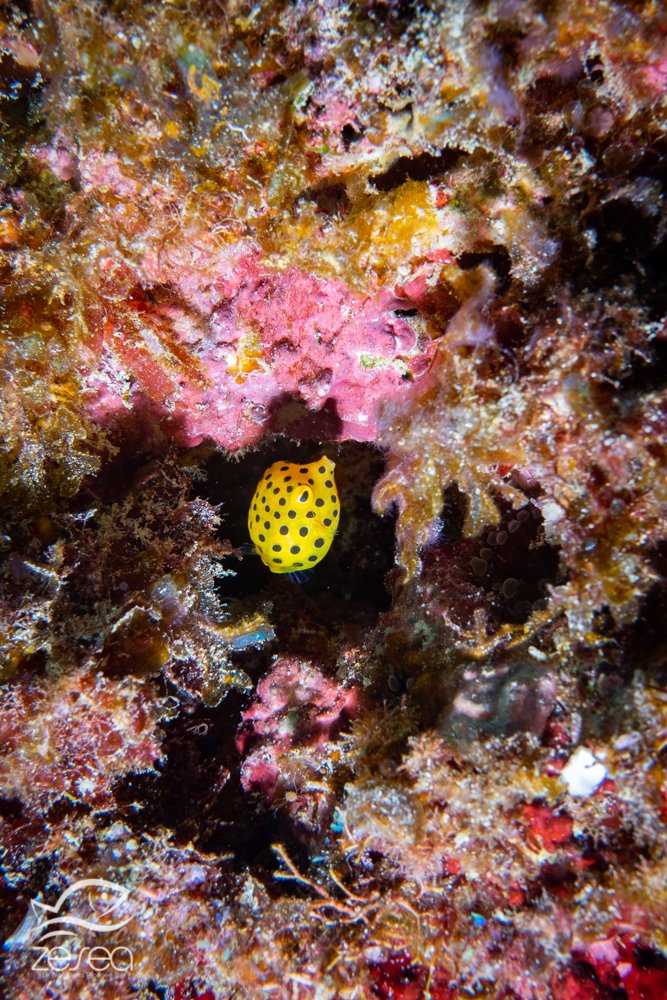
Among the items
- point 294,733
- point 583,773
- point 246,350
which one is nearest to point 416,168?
point 246,350

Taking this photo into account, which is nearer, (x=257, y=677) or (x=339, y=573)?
(x=257, y=677)

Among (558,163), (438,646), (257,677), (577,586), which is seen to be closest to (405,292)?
(558,163)

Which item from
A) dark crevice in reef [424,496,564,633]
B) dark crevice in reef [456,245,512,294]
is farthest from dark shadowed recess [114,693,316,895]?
dark crevice in reef [456,245,512,294]

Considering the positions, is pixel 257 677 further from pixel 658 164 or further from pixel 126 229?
pixel 658 164

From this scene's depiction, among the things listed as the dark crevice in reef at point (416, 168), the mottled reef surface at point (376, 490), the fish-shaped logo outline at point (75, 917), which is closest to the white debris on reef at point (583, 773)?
the mottled reef surface at point (376, 490)

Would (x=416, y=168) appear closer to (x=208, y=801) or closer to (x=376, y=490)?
(x=376, y=490)

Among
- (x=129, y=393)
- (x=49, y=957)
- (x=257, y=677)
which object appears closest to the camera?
(x=49, y=957)
